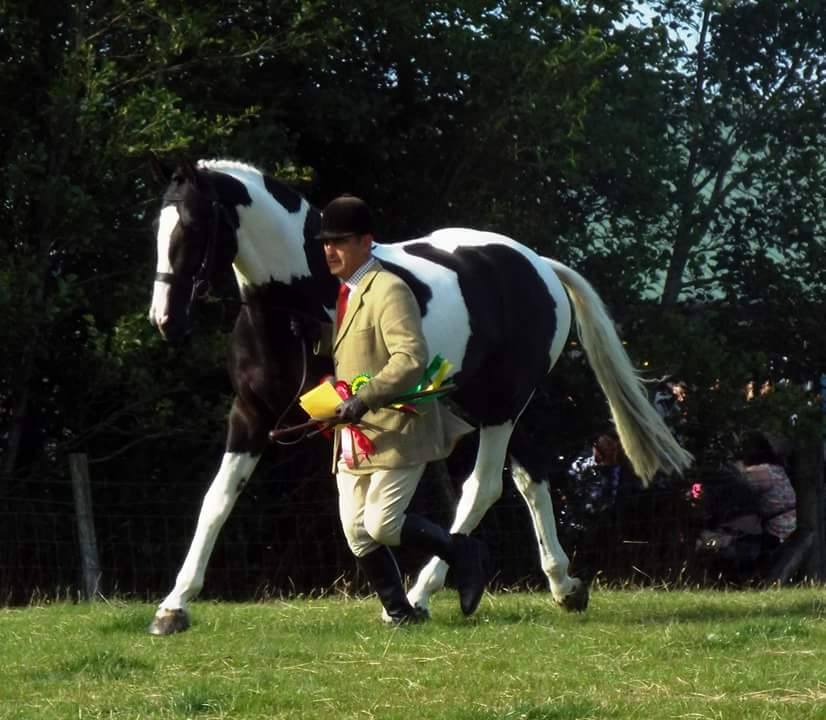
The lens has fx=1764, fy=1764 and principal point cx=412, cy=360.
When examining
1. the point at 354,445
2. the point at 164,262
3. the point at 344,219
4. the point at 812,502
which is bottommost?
the point at 812,502

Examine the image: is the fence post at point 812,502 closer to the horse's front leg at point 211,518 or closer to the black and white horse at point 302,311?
the black and white horse at point 302,311

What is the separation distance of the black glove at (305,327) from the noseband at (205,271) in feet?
1.36

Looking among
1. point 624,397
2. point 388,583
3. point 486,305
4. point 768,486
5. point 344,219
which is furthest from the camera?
point 768,486

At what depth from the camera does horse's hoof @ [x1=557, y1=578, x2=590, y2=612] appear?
802 centimetres

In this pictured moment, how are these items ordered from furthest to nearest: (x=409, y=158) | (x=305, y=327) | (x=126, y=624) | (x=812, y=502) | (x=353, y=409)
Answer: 1. (x=812, y=502)
2. (x=409, y=158)
3. (x=126, y=624)
4. (x=305, y=327)
5. (x=353, y=409)

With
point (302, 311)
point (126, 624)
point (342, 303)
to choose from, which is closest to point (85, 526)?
point (126, 624)

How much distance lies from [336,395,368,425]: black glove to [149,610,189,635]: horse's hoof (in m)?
1.25

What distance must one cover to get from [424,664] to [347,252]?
1.60 meters

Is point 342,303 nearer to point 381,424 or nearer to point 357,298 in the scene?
point 357,298

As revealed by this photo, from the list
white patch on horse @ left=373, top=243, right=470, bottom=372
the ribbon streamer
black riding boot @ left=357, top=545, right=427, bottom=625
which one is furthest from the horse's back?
black riding boot @ left=357, top=545, right=427, bottom=625

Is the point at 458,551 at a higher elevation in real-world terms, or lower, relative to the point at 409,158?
lower

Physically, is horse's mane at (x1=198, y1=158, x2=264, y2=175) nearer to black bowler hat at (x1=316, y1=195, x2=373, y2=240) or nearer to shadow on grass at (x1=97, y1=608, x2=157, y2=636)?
black bowler hat at (x1=316, y1=195, x2=373, y2=240)

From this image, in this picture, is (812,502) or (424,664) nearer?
(424,664)

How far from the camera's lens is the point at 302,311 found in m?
7.32
